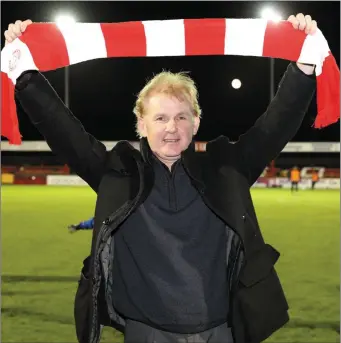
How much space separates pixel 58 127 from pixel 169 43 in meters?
0.75

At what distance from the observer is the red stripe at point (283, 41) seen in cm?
293

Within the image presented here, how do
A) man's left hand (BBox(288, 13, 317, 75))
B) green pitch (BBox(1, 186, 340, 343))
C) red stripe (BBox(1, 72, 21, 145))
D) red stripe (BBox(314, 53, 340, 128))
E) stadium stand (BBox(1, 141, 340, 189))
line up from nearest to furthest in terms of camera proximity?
man's left hand (BBox(288, 13, 317, 75)), red stripe (BBox(1, 72, 21, 145)), red stripe (BBox(314, 53, 340, 128)), green pitch (BBox(1, 186, 340, 343)), stadium stand (BBox(1, 141, 340, 189))

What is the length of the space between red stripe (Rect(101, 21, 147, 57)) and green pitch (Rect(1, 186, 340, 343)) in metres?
2.95

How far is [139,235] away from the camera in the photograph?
8.21 ft

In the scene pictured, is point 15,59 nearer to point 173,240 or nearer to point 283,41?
point 173,240

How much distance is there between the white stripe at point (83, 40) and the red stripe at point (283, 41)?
768 mm

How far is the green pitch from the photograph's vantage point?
5.67 m

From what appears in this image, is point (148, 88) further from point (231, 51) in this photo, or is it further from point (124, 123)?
point (124, 123)

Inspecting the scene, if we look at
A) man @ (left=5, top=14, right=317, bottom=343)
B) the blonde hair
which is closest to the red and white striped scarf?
man @ (left=5, top=14, right=317, bottom=343)

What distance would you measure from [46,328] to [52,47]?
3281 millimetres

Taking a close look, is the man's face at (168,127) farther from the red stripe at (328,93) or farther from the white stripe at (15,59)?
the red stripe at (328,93)

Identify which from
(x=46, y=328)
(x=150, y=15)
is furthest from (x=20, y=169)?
(x=46, y=328)

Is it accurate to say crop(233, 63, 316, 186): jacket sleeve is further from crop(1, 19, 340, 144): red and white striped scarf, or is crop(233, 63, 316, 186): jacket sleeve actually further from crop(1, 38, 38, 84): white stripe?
crop(1, 38, 38, 84): white stripe

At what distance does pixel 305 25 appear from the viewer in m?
2.82
